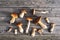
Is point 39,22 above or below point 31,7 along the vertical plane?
below

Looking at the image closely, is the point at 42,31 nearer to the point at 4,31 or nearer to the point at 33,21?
the point at 33,21

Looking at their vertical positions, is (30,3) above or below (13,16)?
above

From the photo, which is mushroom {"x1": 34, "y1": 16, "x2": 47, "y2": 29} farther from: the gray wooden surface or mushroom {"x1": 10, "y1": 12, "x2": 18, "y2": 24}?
mushroom {"x1": 10, "y1": 12, "x2": 18, "y2": 24}

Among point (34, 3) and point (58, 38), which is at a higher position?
point (34, 3)

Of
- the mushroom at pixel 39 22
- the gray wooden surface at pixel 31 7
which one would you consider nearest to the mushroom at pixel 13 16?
the gray wooden surface at pixel 31 7

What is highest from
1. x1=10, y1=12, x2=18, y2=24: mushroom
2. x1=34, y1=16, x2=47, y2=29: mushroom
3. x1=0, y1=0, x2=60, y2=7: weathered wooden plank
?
x1=0, y1=0, x2=60, y2=7: weathered wooden plank

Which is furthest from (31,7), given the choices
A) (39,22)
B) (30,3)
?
(39,22)

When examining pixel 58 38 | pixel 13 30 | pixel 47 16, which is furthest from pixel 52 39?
pixel 13 30

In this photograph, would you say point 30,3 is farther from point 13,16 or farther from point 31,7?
point 13,16

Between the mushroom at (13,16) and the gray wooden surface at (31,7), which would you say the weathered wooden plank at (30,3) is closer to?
the gray wooden surface at (31,7)

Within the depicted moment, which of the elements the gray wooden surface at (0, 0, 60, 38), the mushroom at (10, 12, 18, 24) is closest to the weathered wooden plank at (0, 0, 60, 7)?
the gray wooden surface at (0, 0, 60, 38)

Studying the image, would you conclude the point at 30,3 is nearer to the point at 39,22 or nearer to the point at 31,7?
the point at 31,7
